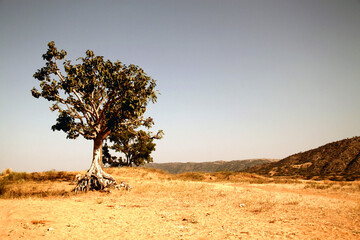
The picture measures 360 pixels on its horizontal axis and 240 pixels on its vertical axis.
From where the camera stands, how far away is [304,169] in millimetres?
47250

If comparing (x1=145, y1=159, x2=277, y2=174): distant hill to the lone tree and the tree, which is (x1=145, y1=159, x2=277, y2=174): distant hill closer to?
the tree

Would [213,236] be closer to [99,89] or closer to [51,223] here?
[51,223]

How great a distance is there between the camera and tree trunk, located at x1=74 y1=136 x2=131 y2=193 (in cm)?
1541

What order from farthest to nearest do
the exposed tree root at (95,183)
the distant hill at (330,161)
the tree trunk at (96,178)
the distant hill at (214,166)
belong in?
the distant hill at (214,166) → the distant hill at (330,161) → the tree trunk at (96,178) → the exposed tree root at (95,183)

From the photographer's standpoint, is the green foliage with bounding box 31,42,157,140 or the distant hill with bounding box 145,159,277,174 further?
the distant hill with bounding box 145,159,277,174

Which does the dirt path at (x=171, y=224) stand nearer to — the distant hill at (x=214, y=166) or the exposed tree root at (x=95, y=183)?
the exposed tree root at (x=95, y=183)

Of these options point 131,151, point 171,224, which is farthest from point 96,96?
point 131,151

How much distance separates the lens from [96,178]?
16.0 m

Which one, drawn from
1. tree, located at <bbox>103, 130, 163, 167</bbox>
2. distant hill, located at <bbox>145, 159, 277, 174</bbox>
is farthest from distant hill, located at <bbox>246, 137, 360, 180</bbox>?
distant hill, located at <bbox>145, 159, 277, 174</bbox>

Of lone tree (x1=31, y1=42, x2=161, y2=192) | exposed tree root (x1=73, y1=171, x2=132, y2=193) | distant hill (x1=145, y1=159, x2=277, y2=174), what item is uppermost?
lone tree (x1=31, y1=42, x2=161, y2=192)

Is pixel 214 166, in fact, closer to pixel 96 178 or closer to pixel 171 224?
pixel 96 178

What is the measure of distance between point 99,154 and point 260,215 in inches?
560

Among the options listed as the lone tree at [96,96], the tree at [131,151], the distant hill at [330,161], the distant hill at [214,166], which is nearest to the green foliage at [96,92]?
the lone tree at [96,96]

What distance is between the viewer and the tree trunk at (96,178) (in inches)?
607
